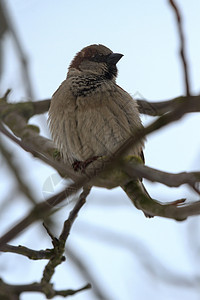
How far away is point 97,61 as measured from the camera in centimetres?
577

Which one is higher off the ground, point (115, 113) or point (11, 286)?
point (115, 113)

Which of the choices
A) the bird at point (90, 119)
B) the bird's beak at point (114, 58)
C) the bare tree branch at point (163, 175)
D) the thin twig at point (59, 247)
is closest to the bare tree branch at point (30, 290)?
the thin twig at point (59, 247)

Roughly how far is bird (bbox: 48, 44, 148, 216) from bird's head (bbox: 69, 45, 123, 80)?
1.16 feet

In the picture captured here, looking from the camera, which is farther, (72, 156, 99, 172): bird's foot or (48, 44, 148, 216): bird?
(48, 44, 148, 216): bird

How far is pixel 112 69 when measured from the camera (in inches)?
223

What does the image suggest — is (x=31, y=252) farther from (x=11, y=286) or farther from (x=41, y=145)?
(x=41, y=145)

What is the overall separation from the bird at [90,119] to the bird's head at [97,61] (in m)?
0.35

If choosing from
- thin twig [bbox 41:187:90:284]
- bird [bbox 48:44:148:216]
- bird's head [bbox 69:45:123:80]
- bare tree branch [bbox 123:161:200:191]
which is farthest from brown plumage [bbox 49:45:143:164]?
bare tree branch [bbox 123:161:200:191]

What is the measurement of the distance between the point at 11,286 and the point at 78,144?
1.87 metres

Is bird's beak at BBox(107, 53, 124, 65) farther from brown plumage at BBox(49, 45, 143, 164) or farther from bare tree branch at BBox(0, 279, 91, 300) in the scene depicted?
bare tree branch at BBox(0, 279, 91, 300)

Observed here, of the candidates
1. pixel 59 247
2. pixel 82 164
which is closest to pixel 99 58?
pixel 82 164

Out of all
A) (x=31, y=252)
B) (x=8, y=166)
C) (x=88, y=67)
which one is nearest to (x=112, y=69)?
(x=88, y=67)

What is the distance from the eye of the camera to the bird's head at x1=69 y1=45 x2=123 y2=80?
5.56 m

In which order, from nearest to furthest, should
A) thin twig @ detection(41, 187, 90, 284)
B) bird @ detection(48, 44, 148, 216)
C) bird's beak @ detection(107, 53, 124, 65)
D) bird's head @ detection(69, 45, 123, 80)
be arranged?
thin twig @ detection(41, 187, 90, 284), bird @ detection(48, 44, 148, 216), bird's head @ detection(69, 45, 123, 80), bird's beak @ detection(107, 53, 124, 65)
